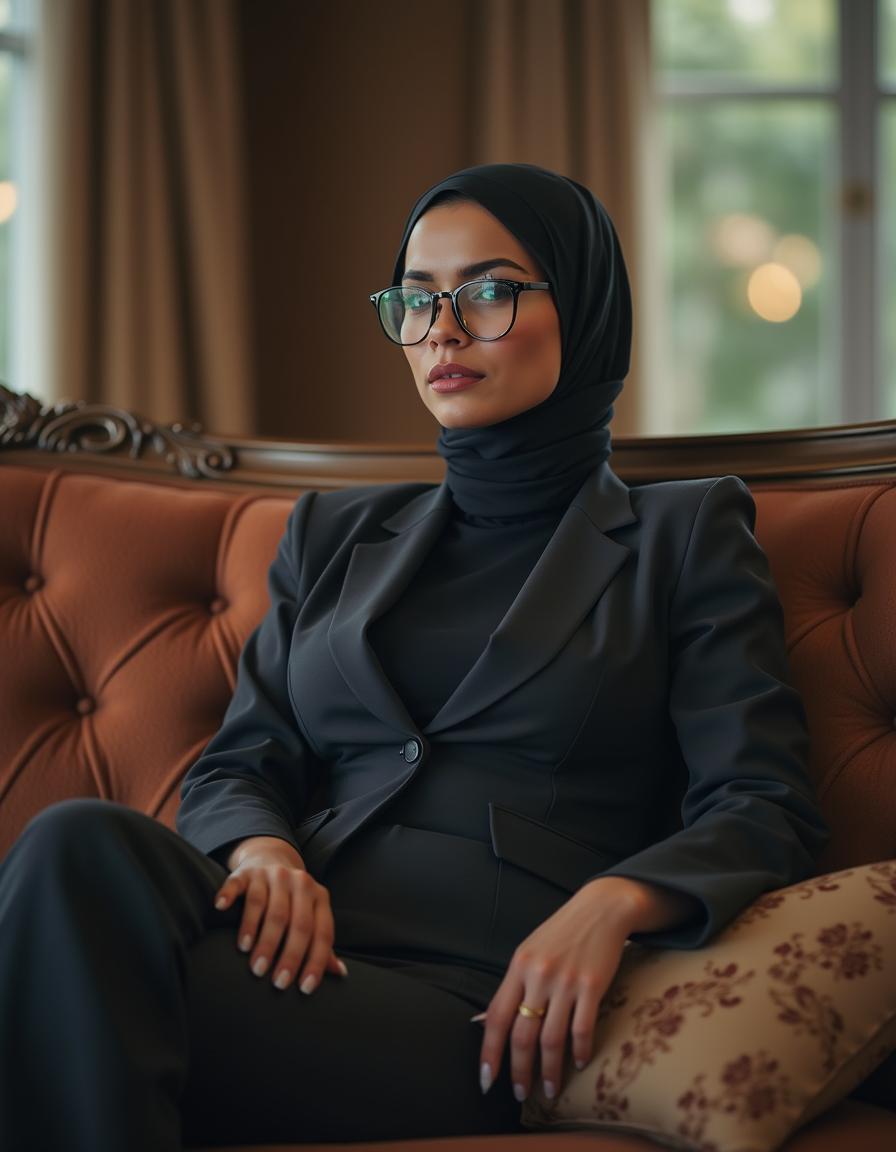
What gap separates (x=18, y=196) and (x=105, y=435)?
70.3 inches

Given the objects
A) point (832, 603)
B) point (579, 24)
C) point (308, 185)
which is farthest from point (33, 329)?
point (832, 603)

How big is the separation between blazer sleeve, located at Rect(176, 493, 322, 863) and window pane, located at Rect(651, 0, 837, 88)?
290 cm

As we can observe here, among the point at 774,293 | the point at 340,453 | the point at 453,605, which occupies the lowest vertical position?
the point at 453,605

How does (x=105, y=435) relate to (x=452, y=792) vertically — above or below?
above

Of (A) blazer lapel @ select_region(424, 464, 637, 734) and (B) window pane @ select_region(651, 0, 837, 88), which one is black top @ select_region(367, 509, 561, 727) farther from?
(B) window pane @ select_region(651, 0, 837, 88)

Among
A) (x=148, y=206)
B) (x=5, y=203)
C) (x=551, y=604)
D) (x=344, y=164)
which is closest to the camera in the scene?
(x=551, y=604)

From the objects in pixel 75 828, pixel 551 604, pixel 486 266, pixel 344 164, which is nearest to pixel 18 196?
pixel 344 164

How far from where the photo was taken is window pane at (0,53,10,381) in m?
3.42

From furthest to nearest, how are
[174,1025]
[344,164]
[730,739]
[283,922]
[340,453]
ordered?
1. [344,164]
2. [340,453]
3. [730,739]
4. [283,922]
5. [174,1025]

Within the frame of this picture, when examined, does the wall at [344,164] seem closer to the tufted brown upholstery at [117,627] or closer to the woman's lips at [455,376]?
the tufted brown upholstery at [117,627]

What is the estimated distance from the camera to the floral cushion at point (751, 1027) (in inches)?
36.1

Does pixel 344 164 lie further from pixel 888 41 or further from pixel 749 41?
pixel 888 41

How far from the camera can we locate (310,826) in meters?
1.33

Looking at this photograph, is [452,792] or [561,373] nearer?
[452,792]
